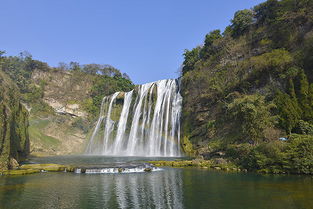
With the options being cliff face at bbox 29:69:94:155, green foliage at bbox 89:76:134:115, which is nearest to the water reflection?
cliff face at bbox 29:69:94:155

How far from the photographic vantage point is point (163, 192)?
14.7 metres

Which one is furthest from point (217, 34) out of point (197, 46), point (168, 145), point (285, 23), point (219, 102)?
point (168, 145)

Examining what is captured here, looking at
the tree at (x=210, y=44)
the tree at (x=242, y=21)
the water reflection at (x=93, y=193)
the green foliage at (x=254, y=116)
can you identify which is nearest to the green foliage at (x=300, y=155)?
the green foliage at (x=254, y=116)

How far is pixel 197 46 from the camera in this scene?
2399 inches

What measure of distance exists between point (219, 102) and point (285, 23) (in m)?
14.5

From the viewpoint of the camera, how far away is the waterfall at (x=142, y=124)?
150ft

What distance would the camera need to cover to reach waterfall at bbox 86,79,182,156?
45594 mm

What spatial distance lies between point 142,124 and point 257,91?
23.7 metres

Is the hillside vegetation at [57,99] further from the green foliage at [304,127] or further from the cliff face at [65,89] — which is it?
the green foliage at [304,127]

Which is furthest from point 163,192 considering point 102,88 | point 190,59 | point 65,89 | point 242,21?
point 65,89

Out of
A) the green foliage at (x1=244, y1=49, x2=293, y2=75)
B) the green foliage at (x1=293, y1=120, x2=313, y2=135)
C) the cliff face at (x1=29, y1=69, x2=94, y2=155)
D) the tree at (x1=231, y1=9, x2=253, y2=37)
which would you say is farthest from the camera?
the cliff face at (x1=29, y1=69, x2=94, y2=155)

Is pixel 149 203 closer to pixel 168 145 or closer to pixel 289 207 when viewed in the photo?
pixel 289 207

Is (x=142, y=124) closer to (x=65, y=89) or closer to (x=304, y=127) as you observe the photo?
(x=304, y=127)

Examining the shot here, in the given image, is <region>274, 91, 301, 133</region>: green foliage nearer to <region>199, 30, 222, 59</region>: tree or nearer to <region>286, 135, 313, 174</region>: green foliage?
<region>286, 135, 313, 174</region>: green foliage
